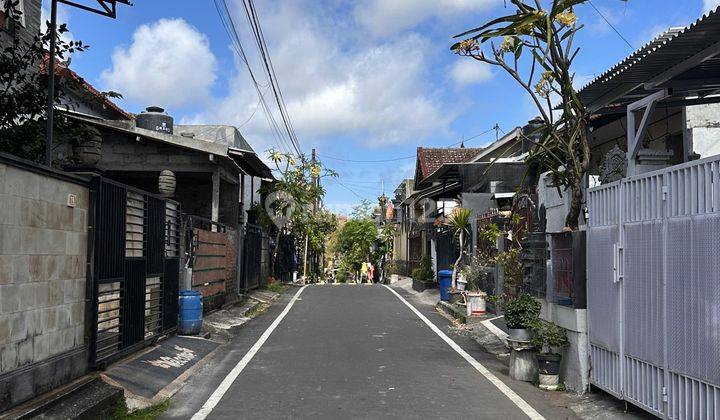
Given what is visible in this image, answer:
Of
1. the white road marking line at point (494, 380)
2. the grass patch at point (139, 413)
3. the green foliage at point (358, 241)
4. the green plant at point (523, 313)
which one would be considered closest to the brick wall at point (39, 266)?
the grass patch at point (139, 413)

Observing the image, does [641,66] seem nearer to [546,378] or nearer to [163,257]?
[546,378]

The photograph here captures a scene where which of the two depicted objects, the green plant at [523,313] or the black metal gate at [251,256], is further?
the black metal gate at [251,256]

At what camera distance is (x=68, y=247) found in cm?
709

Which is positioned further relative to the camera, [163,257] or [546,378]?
[163,257]

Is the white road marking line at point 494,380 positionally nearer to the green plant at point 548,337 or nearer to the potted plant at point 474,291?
the green plant at point 548,337

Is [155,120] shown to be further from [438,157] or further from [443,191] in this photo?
[438,157]

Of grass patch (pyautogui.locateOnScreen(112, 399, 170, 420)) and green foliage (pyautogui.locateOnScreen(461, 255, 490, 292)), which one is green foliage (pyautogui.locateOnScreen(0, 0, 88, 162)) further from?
green foliage (pyautogui.locateOnScreen(461, 255, 490, 292))

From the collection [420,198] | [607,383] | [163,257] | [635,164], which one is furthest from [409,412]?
[420,198]

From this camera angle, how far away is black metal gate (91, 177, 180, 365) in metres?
7.95

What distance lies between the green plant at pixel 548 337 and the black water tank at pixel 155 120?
15728 mm

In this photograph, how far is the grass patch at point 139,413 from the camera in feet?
22.6

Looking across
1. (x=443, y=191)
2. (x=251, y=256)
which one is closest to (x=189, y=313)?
(x=251, y=256)

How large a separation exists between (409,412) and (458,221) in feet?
46.0

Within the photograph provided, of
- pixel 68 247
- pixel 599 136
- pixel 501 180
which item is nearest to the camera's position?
pixel 68 247
